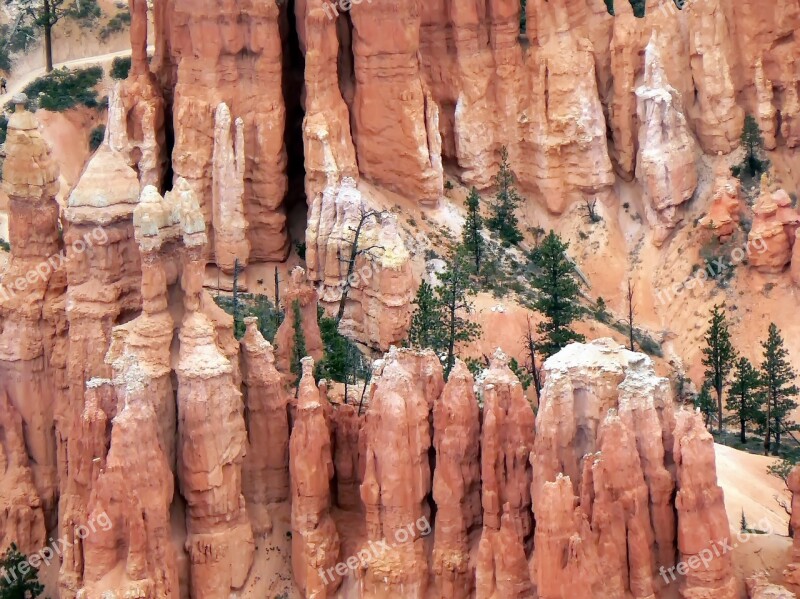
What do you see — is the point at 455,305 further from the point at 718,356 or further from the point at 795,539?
the point at 795,539

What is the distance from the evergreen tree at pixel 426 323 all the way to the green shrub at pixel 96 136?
24069 mm

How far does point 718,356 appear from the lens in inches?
2869

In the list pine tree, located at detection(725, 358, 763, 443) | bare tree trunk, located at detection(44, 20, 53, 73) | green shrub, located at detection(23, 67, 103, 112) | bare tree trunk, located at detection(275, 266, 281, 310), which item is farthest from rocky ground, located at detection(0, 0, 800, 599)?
bare tree trunk, located at detection(44, 20, 53, 73)

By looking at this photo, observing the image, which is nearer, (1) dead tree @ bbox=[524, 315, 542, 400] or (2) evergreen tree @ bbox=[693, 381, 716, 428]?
(1) dead tree @ bbox=[524, 315, 542, 400]

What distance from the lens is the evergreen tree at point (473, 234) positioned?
256 ft

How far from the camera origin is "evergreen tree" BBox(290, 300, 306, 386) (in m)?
61.0

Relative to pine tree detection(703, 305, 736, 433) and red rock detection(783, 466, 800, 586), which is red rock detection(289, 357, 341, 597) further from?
pine tree detection(703, 305, 736, 433)

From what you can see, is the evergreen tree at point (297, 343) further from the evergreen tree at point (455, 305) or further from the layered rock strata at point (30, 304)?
the layered rock strata at point (30, 304)

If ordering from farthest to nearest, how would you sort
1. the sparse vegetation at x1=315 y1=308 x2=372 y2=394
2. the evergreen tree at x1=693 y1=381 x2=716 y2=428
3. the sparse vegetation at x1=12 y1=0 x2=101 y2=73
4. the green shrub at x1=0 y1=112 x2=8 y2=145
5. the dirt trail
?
the sparse vegetation at x1=12 y1=0 x2=101 y2=73 < the dirt trail < the green shrub at x1=0 y1=112 x2=8 y2=145 < the evergreen tree at x1=693 y1=381 x2=716 y2=428 < the sparse vegetation at x1=315 y1=308 x2=372 y2=394

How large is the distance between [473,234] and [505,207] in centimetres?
487

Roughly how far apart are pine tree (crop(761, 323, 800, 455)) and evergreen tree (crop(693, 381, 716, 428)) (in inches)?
86.3

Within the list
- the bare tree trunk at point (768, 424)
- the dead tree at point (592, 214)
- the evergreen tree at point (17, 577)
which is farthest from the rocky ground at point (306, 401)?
the dead tree at point (592, 214)

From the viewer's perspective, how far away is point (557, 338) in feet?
235

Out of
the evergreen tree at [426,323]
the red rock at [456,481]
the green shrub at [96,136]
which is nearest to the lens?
the red rock at [456,481]
